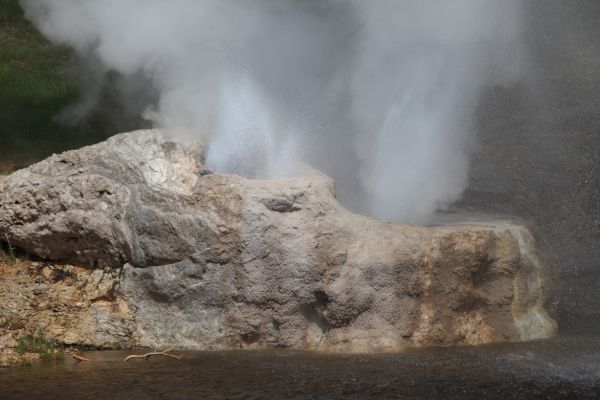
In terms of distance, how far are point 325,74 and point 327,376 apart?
13.0 feet

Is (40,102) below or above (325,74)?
below

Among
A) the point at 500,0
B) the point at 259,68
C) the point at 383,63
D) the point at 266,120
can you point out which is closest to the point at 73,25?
the point at 259,68

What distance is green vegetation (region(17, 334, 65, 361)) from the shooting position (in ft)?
15.2

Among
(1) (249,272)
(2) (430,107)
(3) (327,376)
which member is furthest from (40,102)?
(3) (327,376)

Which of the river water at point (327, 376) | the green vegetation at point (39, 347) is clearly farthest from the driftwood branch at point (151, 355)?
the green vegetation at point (39, 347)

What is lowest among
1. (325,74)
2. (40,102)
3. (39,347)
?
(39,347)

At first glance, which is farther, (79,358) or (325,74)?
(325,74)

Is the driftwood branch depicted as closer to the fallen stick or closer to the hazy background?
the fallen stick

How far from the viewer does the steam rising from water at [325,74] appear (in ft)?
20.0

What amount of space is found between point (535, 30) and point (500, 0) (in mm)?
590

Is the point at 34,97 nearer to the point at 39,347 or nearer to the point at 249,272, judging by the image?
the point at 39,347

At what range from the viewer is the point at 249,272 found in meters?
4.95

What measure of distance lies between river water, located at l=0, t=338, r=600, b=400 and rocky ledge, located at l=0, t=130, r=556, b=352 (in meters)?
0.24

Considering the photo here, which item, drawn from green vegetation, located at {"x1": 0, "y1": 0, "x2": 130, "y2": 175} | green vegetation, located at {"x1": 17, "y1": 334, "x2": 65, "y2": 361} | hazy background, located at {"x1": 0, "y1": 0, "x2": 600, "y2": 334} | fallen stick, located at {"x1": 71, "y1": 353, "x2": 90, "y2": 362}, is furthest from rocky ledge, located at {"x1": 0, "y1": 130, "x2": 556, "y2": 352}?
green vegetation, located at {"x1": 0, "y1": 0, "x2": 130, "y2": 175}
